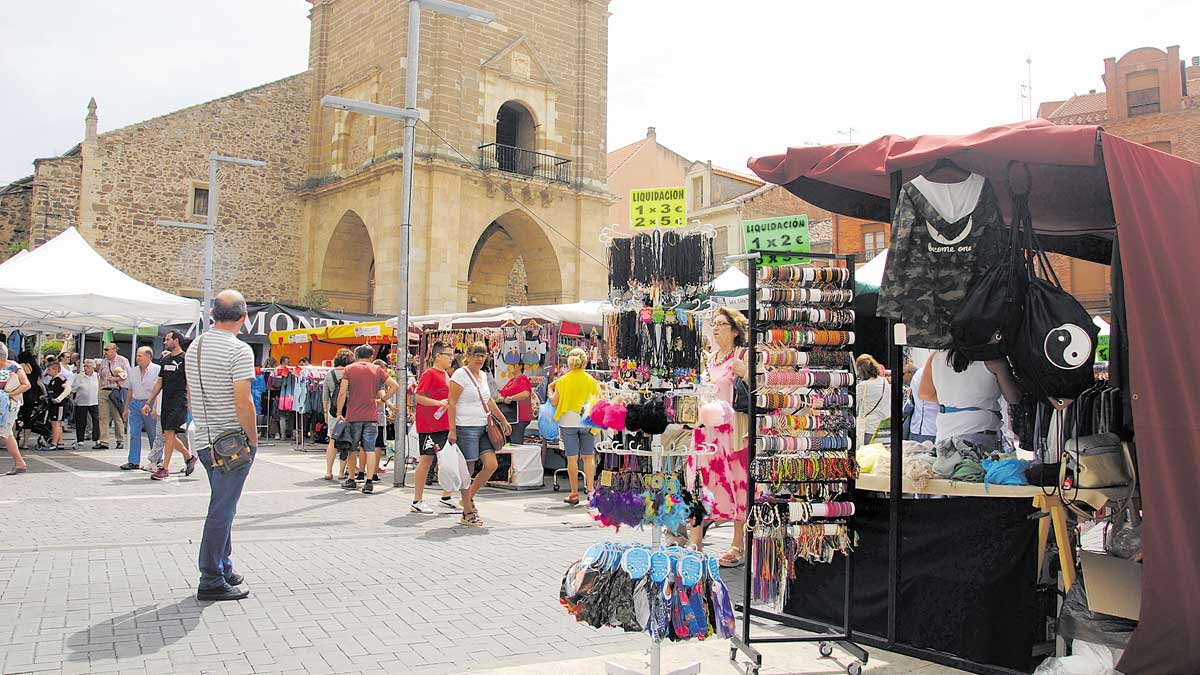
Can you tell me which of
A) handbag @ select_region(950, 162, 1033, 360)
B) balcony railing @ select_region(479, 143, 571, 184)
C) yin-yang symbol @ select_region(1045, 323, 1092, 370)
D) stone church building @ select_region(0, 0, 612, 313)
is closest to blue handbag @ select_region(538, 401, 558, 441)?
handbag @ select_region(950, 162, 1033, 360)

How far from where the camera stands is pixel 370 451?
34.0 feet

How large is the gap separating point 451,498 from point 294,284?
23438mm

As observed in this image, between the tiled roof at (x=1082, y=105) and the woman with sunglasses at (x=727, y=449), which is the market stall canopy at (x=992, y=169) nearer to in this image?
the woman with sunglasses at (x=727, y=449)

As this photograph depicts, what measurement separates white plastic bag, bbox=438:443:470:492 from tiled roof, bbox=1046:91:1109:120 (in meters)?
30.6

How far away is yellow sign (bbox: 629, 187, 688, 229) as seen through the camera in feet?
19.2

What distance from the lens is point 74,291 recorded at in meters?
13.1

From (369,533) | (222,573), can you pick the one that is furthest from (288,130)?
(222,573)

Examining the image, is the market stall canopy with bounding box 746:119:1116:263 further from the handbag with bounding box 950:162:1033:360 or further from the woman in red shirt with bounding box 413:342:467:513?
the woman in red shirt with bounding box 413:342:467:513

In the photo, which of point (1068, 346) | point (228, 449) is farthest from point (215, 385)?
point (1068, 346)

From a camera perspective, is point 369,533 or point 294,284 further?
point 294,284

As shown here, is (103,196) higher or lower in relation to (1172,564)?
higher

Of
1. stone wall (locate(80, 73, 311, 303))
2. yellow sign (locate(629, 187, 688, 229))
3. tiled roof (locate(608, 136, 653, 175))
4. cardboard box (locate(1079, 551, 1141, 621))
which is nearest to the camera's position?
cardboard box (locate(1079, 551, 1141, 621))

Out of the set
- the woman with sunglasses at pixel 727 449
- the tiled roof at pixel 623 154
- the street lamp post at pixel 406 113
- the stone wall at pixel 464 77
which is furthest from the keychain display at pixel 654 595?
the tiled roof at pixel 623 154

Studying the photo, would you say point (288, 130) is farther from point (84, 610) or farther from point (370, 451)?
point (84, 610)
